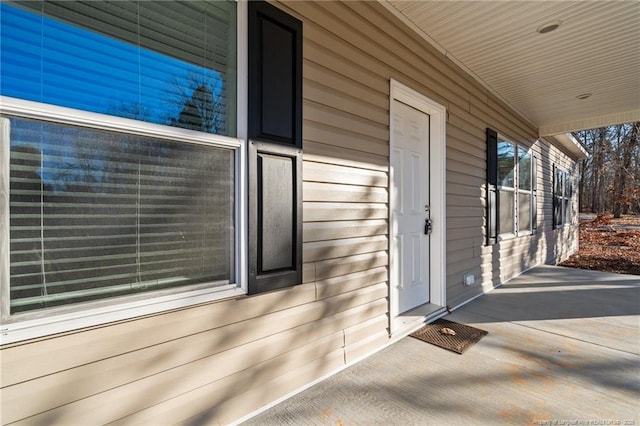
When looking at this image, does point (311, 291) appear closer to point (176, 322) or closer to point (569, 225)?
point (176, 322)

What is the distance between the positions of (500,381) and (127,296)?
223 centimetres

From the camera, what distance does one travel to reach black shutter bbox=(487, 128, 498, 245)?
4.22 meters

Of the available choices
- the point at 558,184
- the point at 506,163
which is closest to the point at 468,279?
the point at 506,163

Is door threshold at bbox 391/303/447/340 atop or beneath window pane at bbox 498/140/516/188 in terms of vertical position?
beneath

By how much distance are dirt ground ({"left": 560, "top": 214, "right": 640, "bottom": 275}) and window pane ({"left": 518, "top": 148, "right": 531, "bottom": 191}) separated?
7.94 ft

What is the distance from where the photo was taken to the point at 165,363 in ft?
4.62

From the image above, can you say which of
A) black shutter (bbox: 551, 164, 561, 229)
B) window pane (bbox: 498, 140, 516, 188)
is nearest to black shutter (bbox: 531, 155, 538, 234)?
window pane (bbox: 498, 140, 516, 188)

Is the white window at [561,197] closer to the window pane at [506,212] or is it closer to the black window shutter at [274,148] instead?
the window pane at [506,212]

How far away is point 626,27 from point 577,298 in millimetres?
2925

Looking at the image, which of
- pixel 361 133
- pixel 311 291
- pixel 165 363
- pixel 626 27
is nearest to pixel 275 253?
pixel 311 291

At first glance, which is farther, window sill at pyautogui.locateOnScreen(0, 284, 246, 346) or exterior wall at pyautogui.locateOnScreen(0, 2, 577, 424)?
exterior wall at pyautogui.locateOnScreen(0, 2, 577, 424)

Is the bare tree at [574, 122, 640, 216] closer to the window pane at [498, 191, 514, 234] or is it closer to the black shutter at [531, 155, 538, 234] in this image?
the black shutter at [531, 155, 538, 234]

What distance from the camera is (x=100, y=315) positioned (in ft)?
4.07

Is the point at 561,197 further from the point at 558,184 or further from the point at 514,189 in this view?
the point at 514,189
